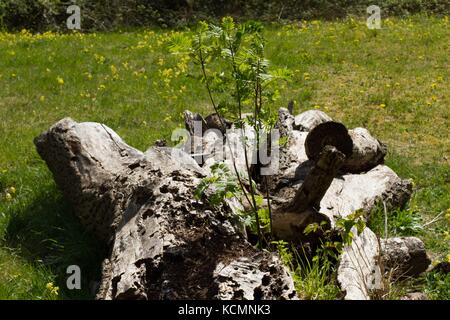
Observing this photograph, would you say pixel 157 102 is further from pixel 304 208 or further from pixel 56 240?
pixel 304 208

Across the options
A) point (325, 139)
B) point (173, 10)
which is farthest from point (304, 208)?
point (173, 10)

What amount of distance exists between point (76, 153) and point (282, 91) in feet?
18.2

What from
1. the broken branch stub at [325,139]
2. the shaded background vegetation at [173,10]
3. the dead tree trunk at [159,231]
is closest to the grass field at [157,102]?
the dead tree trunk at [159,231]

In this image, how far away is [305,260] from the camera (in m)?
5.99

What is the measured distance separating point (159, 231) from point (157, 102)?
618 cm

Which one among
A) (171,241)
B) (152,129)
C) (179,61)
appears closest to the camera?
(171,241)

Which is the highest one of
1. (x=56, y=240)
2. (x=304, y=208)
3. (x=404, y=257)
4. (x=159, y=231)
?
(x=159, y=231)

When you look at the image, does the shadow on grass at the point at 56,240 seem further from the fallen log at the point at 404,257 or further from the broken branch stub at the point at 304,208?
the fallen log at the point at 404,257

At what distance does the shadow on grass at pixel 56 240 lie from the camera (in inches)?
238

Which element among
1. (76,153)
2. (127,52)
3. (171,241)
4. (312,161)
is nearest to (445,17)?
(127,52)

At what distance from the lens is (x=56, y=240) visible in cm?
659

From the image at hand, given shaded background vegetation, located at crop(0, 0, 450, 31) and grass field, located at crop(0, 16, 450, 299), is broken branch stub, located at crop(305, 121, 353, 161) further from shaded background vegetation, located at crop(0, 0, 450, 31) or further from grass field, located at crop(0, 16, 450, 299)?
shaded background vegetation, located at crop(0, 0, 450, 31)
